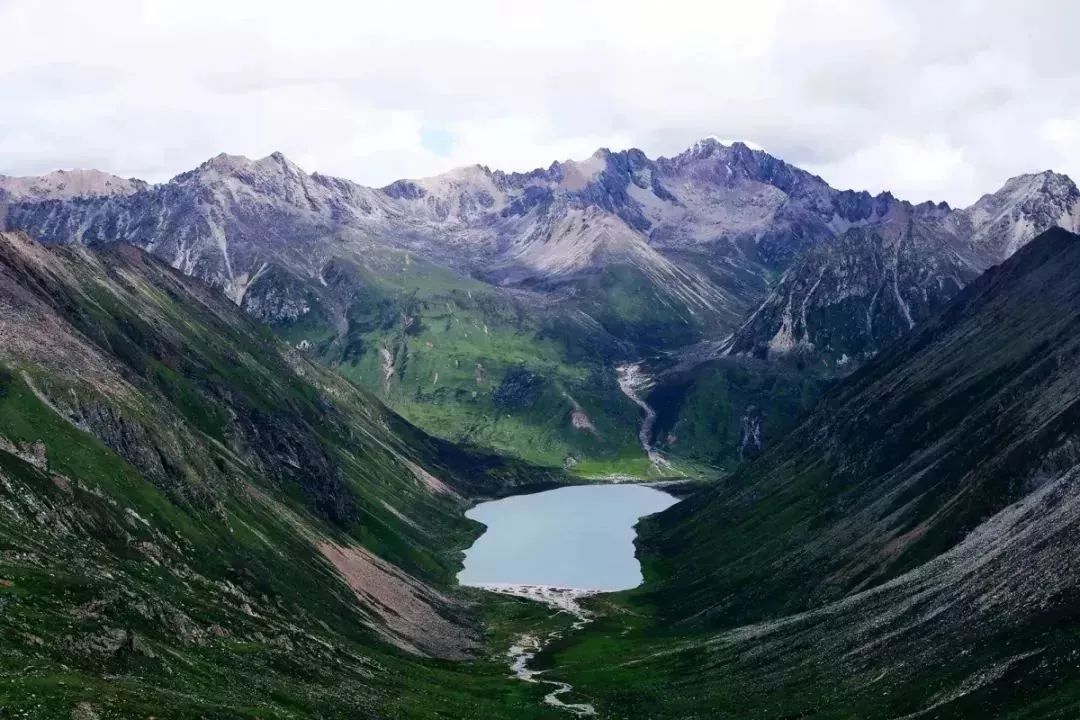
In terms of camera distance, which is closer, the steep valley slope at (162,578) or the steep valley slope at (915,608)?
the steep valley slope at (162,578)

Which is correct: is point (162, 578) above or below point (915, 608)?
above

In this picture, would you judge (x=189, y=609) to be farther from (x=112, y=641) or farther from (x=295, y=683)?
(x=112, y=641)

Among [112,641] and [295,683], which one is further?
[295,683]

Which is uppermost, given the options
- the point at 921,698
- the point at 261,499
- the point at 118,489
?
the point at 261,499

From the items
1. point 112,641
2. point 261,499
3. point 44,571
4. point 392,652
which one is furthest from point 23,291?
point 112,641

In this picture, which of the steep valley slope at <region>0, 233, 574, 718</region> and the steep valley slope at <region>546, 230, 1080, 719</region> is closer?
the steep valley slope at <region>0, 233, 574, 718</region>

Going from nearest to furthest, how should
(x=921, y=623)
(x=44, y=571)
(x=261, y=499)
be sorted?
1. (x=44, y=571)
2. (x=921, y=623)
3. (x=261, y=499)

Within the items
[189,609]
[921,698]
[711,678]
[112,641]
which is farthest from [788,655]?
[112,641]

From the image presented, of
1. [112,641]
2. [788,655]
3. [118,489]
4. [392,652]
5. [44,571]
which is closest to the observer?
[112,641]

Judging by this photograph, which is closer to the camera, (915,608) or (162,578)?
(915,608)

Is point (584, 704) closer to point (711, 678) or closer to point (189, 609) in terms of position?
point (711, 678)

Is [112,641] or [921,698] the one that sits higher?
[112,641]
